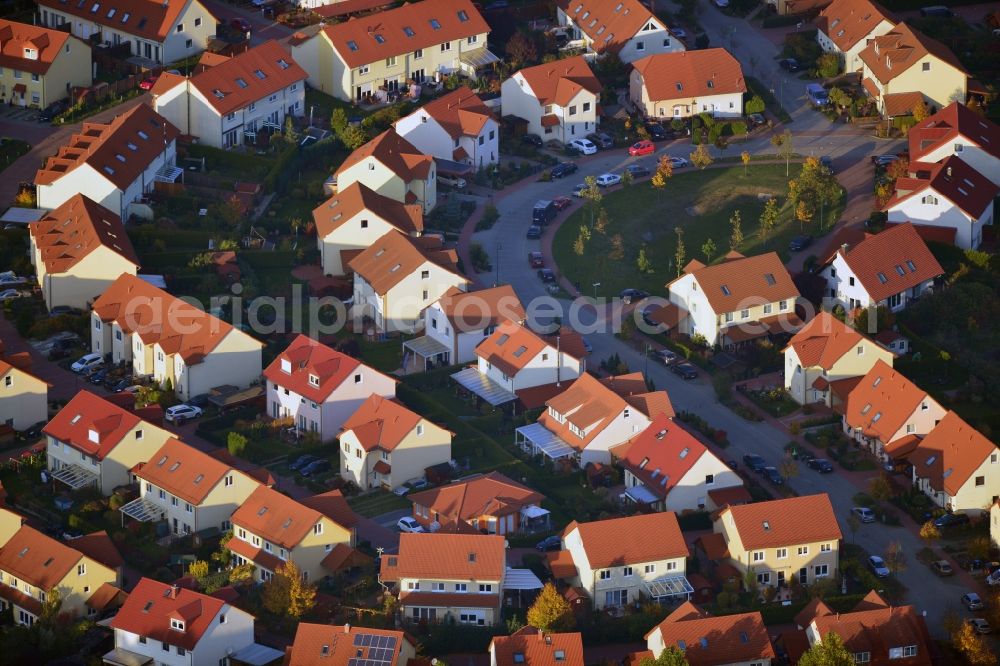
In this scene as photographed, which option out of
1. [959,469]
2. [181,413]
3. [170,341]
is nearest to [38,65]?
[170,341]

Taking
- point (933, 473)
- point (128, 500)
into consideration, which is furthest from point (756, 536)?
point (128, 500)

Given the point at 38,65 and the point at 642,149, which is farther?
the point at 642,149

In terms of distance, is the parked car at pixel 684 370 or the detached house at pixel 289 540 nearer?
the detached house at pixel 289 540

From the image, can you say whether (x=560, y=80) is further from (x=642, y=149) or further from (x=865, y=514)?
(x=865, y=514)

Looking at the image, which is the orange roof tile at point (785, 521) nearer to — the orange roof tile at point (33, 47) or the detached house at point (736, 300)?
the detached house at point (736, 300)

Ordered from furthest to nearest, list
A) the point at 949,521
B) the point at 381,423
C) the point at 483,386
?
the point at 483,386 → the point at 381,423 → the point at 949,521

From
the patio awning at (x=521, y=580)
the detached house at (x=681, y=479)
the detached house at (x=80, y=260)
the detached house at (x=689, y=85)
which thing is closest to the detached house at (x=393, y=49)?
the detached house at (x=689, y=85)

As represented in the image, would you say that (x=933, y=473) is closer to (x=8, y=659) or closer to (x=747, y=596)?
(x=747, y=596)
